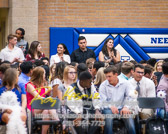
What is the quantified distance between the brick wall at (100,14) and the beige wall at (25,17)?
0.39 meters

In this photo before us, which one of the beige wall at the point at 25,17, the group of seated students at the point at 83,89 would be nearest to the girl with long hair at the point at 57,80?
the group of seated students at the point at 83,89

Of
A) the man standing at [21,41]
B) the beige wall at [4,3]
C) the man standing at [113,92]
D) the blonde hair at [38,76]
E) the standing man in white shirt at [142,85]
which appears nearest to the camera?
the blonde hair at [38,76]

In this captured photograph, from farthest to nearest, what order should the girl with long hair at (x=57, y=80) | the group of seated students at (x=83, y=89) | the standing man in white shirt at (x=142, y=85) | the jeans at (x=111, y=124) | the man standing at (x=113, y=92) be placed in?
1. the standing man in white shirt at (x=142, y=85)
2. the girl with long hair at (x=57, y=80)
3. the man standing at (x=113, y=92)
4. the jeans at (x=111, y=124)
5. the group of seated students at (x=83, y=89)

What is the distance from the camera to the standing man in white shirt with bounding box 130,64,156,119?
361 inches

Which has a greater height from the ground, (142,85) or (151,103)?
(142,85)

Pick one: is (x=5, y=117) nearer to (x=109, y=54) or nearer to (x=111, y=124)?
(x=111, y=124)

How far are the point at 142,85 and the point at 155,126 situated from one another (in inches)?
36.4

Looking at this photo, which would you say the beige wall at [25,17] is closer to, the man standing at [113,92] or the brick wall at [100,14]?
the brick wall at [100,14]

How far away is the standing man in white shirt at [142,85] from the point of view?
917cm

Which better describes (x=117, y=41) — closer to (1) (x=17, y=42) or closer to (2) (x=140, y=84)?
(1) (x=17, y=42)

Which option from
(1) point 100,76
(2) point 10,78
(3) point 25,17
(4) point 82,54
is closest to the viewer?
(2) point 10,78

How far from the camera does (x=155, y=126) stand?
8.72 metres

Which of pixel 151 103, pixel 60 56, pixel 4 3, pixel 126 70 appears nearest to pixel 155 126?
pixel 151 103

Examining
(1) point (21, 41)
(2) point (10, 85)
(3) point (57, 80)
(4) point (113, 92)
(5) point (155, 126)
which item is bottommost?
(5) point (155, 126)
